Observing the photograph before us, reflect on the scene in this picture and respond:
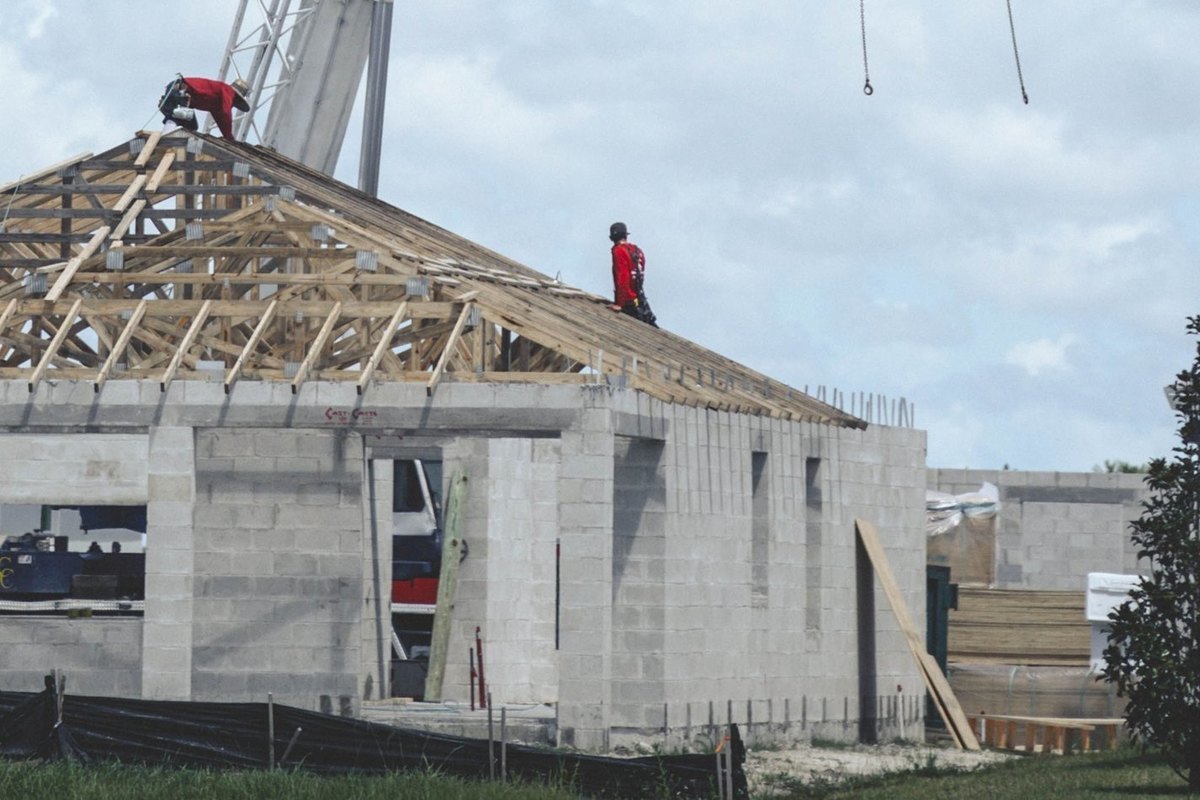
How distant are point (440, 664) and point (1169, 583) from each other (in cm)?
1212

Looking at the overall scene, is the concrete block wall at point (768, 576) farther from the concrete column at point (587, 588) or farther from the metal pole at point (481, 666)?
the metal pole at point (481, 666)

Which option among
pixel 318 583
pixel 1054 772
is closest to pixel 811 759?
pixel 1054 772

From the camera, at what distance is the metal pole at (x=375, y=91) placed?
35.3 meters

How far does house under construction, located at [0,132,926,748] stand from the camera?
2442cm

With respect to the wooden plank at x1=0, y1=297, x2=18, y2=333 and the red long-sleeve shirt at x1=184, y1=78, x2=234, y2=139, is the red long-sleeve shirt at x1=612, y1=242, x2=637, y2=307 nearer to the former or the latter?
the red long-sleeve shirt at x1=184, y1=78, x2=234, y2=139

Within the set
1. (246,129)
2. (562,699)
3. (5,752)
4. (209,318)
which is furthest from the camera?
(246,129)

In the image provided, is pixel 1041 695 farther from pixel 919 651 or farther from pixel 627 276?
pixel 627 276

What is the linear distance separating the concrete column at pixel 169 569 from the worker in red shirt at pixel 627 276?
7.72 metres

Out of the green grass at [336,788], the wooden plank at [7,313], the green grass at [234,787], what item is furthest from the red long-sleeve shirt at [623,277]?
the green grass at [234,787]

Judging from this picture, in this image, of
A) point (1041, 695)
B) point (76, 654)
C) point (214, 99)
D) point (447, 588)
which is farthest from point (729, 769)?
point (214, 99)

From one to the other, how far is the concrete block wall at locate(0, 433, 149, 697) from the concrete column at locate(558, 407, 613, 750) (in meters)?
4.63

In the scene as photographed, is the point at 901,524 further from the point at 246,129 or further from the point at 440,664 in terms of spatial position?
the point at 246,129

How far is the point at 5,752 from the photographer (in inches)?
776

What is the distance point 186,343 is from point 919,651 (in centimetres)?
1068
